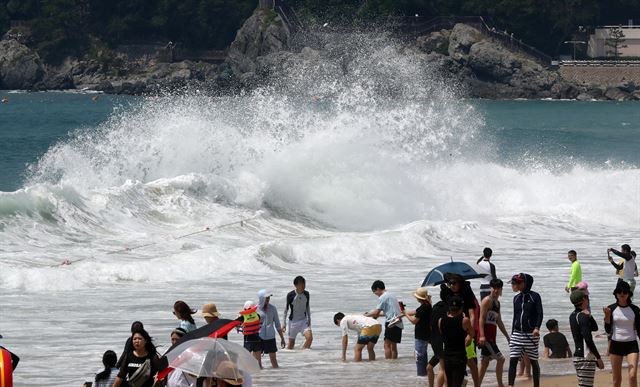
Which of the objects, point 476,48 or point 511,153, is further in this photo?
point 476,48

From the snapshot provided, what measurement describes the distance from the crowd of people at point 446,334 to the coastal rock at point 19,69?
12578cm

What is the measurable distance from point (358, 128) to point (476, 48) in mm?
92705

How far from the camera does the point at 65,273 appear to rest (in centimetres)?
2047

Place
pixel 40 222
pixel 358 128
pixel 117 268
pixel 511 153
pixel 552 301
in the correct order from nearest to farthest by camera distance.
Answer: pixel 552 301 → pixel 117 268 → pixel 40 222 → pixel 358 128 → pixel 511 153

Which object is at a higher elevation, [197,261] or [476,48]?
[476,48]

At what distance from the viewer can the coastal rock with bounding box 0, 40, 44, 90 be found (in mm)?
138250

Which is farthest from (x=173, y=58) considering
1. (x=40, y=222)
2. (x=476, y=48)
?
(x=40, y=222)

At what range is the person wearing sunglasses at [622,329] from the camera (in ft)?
41.4

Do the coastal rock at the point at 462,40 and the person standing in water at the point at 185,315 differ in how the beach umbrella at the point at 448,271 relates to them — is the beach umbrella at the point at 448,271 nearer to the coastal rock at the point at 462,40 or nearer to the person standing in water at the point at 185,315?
the person standing in water at the point at 185,315

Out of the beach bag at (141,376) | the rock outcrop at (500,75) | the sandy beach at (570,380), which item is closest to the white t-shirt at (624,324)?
the sandy beach at (570,380)

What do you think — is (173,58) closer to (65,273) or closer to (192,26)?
(192,26)

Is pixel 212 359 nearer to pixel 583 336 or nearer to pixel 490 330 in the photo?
pixel 583 336

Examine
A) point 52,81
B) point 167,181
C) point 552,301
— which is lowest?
point 552,301

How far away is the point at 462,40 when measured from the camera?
129 m
